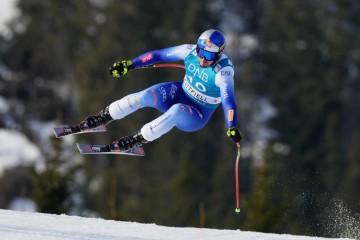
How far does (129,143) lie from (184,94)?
2.66ft

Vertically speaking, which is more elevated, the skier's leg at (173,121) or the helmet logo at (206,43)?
the helmet logo at (206,43)

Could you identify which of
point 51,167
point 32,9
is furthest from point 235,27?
point 51,167

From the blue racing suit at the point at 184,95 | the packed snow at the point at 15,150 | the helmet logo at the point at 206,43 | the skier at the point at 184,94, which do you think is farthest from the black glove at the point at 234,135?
the packed snow at the point at 15,150

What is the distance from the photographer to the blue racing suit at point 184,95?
9.18 meters

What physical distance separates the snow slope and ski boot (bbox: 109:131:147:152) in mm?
1091

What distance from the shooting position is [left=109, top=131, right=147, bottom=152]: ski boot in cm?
946

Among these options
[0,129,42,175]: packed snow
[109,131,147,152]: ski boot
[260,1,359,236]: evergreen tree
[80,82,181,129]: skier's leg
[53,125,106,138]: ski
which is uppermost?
[80,82,181,129]: skier's leg

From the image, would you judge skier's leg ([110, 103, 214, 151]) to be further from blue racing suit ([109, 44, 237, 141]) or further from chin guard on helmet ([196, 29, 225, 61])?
chin guard on helmet ([196, 29, 225, 61])

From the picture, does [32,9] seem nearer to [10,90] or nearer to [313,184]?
[10,90]

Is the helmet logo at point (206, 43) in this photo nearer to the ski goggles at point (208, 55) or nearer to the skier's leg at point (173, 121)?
the ski goggles at point (208, 55)

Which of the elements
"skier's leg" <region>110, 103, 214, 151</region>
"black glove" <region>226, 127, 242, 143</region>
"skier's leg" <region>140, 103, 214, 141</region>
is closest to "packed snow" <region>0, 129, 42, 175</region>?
"skier's leg" <region>110, 103, 214, 151</region>

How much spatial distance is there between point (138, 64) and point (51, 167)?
1220cm

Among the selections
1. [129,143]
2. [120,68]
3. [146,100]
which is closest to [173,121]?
[146,100]

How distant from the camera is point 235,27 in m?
50.6
